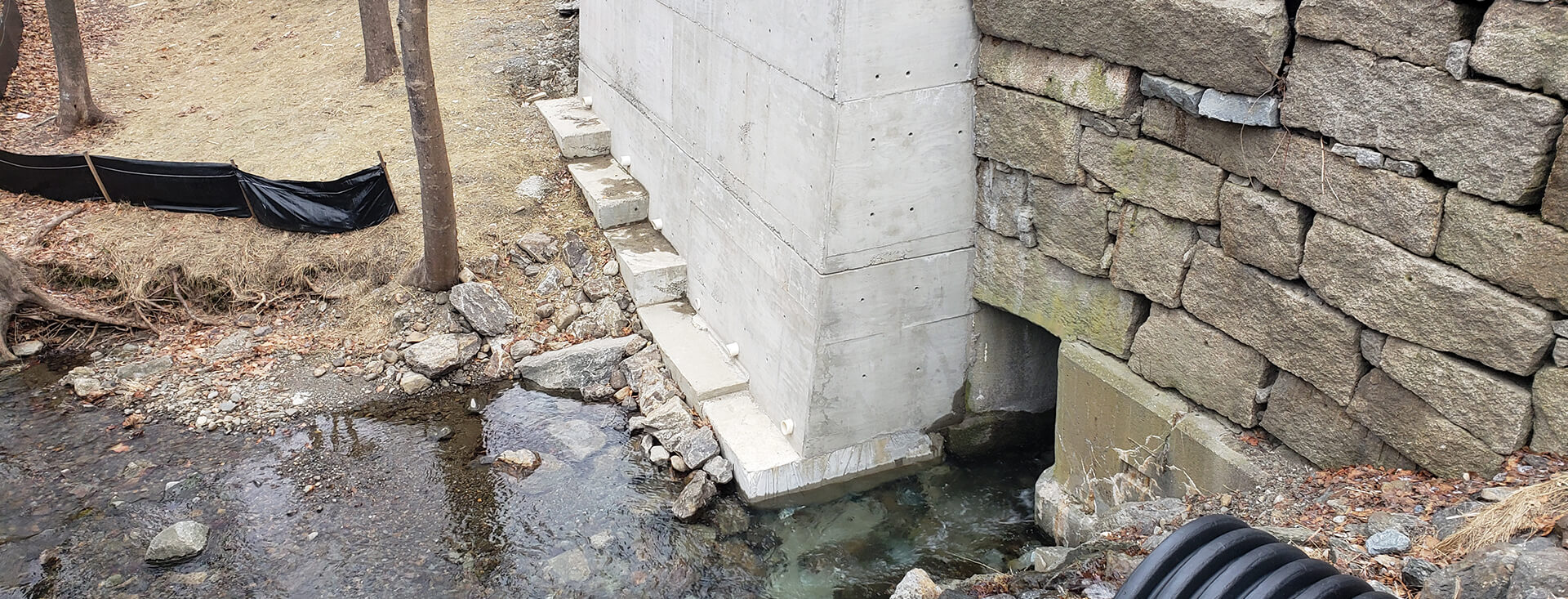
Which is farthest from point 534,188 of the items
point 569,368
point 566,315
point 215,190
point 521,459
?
point 521,459

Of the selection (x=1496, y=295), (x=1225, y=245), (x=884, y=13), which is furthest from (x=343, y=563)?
(x=1496, y=295)

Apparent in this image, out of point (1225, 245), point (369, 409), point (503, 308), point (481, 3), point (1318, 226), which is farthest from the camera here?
point (481, 3)

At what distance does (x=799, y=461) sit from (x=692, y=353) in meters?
1.68

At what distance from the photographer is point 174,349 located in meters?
9.33

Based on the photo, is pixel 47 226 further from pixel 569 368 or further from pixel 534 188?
pixel 569 368

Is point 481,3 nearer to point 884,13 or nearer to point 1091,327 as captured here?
point 884,13

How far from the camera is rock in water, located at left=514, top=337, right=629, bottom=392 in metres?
9.09

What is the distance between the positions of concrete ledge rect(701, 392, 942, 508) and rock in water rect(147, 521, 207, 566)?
3.64m

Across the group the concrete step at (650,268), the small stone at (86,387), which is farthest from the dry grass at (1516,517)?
the small stone at (86,387)

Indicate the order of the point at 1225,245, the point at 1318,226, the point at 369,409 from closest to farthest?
the point at 1318,226 → the point at 1225,245 → the point at 369,409

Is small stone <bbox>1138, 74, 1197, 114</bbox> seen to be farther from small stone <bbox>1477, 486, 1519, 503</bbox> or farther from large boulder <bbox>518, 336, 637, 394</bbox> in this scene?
large boulder <bbox>518, 336, 637, 394</bbox>

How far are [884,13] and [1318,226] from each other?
2.75 m

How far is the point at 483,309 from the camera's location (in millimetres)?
9484

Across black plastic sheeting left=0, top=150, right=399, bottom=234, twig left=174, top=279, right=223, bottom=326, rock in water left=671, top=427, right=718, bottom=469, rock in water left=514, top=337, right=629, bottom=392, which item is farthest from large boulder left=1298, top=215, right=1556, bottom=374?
twig left=174, top=279, right=223, bottom=326
